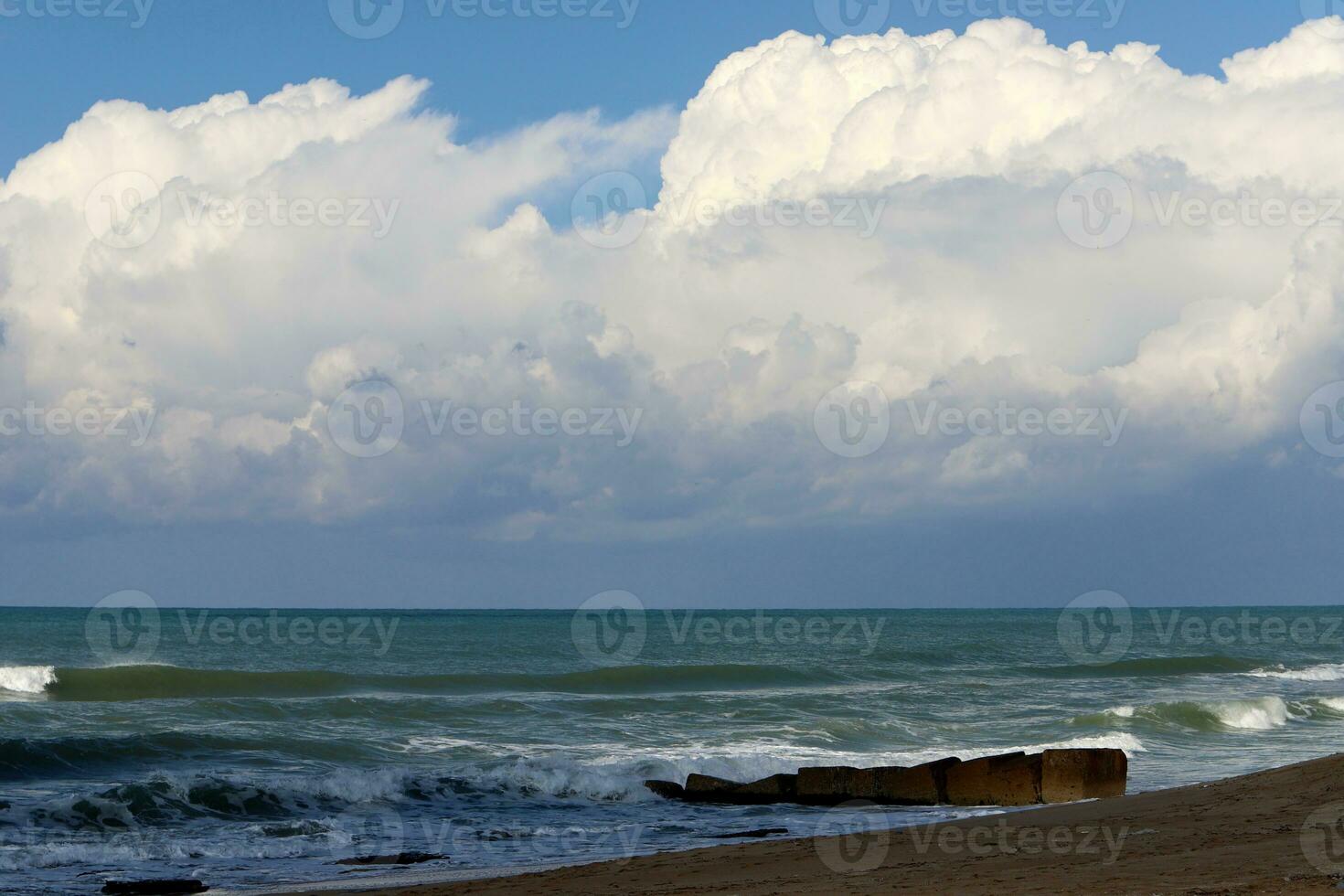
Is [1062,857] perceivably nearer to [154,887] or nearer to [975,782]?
[975,782]

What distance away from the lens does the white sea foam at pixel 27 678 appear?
127 ft

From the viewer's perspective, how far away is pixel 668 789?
749 inches

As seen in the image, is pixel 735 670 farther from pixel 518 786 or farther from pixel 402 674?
pixel 518 786

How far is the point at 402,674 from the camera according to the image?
151ft

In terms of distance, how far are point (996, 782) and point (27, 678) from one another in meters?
33.3

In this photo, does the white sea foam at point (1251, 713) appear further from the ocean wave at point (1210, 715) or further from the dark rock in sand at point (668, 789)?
the dark rock in sand at point (668, 789)

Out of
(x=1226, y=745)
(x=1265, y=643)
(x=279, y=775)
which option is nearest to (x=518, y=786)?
(x=279, y=775)

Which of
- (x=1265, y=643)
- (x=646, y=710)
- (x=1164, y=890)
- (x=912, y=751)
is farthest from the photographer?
(x=1265, y=643)

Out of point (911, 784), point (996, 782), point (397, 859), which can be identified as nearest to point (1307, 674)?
point (996, 782)

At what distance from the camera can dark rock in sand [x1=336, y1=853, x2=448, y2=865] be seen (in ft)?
45.3

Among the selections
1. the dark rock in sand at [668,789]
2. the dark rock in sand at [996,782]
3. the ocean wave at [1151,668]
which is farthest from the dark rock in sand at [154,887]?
the ocean wave at [1151,668]

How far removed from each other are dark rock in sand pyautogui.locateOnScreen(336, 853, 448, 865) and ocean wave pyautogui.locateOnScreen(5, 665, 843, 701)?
2505cm

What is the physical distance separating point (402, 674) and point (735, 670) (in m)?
12.2

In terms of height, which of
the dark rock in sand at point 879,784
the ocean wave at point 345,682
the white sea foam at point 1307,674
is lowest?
the white sea foam at point 1307,674
